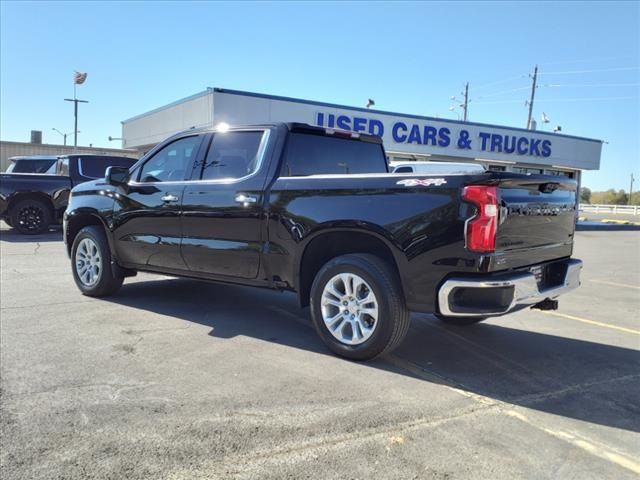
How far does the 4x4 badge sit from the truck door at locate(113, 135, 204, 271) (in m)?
2.36

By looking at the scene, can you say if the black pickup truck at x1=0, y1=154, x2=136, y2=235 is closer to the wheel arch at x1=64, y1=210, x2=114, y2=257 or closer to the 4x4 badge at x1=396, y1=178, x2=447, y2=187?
the wheel arch at x1=64, y1=210, x2=114, y2=257

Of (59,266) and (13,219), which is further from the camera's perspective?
(13,219)

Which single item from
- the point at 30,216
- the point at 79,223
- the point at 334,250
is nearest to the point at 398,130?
the point at 30,216

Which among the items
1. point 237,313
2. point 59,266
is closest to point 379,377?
point 237,313

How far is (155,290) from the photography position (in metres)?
6.82

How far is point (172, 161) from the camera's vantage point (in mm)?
5594

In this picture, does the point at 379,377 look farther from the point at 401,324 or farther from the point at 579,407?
the point at 579,407

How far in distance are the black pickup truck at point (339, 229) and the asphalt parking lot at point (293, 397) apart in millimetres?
498

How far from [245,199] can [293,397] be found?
1.94 metres

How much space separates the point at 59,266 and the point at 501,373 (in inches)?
278

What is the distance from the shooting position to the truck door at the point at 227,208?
4750mm

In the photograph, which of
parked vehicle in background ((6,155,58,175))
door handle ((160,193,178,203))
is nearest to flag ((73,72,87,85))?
parked vehicle in background ((6,155,58,175))

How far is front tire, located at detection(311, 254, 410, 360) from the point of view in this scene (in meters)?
3.95

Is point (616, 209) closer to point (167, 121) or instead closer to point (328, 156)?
point (167, 121)
